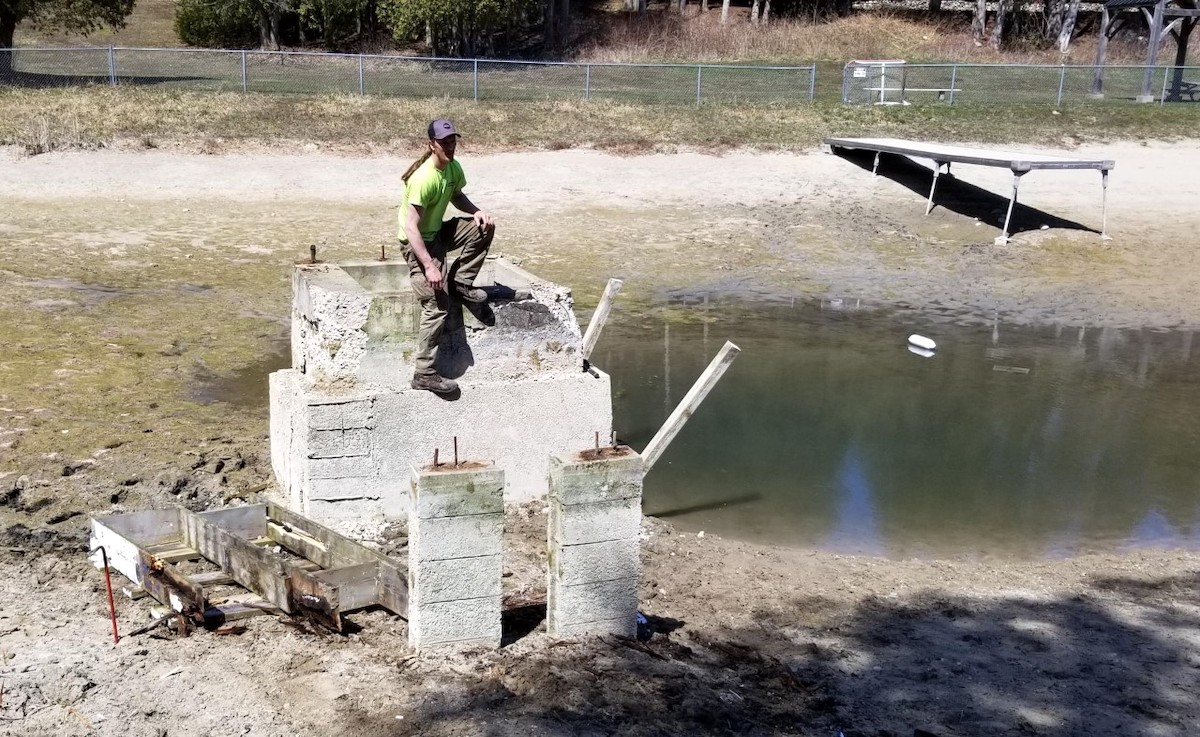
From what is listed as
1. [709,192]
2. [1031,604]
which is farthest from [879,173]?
[1031,604]

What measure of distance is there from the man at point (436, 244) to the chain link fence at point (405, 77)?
19356 millimetres

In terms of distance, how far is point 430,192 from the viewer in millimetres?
8336

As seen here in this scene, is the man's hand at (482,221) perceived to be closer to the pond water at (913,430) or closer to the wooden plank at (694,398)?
the wooden plank at (694,398)

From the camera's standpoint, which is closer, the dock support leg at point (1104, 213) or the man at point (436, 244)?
the man at point (436, 244)

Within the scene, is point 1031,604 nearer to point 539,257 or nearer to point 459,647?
point 459,647

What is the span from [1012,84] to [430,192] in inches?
1083

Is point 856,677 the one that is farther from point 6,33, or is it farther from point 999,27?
point 999,27

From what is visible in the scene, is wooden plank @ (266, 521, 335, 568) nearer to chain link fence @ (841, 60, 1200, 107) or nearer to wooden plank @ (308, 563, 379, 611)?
wooden plank @ (308, 563, 379, 611)

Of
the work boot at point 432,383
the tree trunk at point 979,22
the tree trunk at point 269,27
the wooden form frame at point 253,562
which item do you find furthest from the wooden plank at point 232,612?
the tree trunk at point 979,22

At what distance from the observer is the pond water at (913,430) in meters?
9.67

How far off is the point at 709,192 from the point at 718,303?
5.71 meters

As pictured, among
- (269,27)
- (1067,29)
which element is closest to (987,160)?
(1067,29)

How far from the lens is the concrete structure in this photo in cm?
854

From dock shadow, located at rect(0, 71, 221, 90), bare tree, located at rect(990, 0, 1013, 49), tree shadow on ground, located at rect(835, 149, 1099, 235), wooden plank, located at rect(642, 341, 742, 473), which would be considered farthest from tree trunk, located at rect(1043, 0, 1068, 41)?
wooden plank, located at rect(642, 341, 742, 473)
